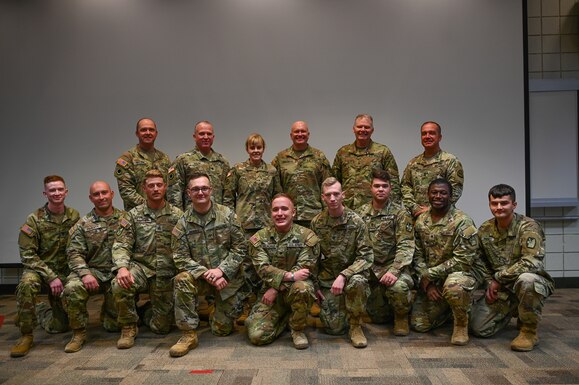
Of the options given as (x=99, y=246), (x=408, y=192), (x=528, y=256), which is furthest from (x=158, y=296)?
(x=528, y=256)

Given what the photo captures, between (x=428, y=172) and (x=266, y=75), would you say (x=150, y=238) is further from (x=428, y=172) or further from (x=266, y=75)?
(x=428, y=172)

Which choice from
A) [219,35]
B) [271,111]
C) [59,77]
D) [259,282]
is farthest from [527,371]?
[59,77]

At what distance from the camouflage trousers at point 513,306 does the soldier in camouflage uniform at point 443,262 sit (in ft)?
0.53

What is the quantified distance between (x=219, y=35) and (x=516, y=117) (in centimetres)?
307

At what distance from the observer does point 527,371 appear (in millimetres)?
2947

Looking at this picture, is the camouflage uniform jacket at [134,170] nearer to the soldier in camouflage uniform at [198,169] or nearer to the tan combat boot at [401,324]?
the soldier in camouflage uniform at [198,169]

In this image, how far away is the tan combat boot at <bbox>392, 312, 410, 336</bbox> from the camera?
3.74 meters

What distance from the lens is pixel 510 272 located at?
3564 mm

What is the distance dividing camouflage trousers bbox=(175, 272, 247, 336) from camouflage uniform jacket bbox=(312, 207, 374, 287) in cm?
66

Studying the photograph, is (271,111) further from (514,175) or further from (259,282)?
(514,175)

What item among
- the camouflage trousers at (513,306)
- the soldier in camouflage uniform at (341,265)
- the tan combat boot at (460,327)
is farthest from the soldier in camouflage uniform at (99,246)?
the camouflage trousers at (513,306)

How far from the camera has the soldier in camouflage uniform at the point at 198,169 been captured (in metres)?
4.47

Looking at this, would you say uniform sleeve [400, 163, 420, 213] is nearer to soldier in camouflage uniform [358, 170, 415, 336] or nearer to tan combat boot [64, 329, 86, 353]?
soldier in camouflage uniform [358, 170, 415, 336]

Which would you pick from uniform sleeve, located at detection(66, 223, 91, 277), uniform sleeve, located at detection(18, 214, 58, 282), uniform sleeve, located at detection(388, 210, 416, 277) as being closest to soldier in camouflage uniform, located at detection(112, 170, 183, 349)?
uniform sleeve, located at detection(66, 223, 91, 277)
